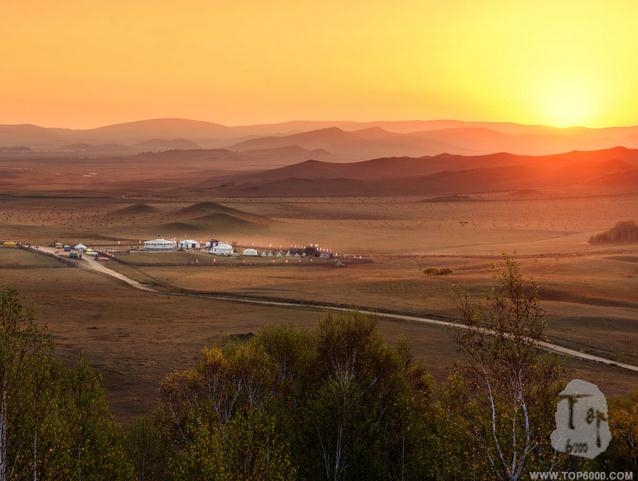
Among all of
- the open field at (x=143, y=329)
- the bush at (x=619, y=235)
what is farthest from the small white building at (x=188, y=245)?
the bush at (x=619, y=235)

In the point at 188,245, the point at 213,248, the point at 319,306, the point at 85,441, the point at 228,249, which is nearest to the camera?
the point at 85,441

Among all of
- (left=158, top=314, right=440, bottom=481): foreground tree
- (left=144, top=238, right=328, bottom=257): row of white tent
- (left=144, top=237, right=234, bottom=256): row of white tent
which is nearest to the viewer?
Result: (left=158, top=314, right=440, bottom=481): foreground tree

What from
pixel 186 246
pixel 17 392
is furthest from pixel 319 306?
pixel 17 392

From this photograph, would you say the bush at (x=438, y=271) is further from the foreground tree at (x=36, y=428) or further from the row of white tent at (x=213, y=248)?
the foreground tree at (x=36, y=428)

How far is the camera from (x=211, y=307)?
6056 centimetres

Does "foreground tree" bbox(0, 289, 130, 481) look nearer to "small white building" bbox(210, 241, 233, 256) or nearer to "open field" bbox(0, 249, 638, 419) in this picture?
"open field" bbox(0, 249, 638, 419)

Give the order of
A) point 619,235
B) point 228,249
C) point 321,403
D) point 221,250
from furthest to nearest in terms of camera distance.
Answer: point 619,235 < point 228,249 < point 221,250 < point 321,403

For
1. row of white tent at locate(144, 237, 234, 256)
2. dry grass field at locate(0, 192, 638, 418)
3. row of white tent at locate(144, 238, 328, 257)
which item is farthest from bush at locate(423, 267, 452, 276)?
row of white tent at locate(144, 237, 234, 256)

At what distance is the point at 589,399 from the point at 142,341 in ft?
106

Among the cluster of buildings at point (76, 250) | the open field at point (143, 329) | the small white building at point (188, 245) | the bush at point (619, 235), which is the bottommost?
the open field at point (143, 329)

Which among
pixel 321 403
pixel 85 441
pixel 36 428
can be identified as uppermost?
pixel 36 428

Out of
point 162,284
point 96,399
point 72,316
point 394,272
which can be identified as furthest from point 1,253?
point 96,399

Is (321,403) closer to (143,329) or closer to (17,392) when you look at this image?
(17,392)

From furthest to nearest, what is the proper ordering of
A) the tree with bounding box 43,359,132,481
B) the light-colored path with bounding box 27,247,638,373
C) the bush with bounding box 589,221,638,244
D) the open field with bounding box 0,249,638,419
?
the bush with bounding box 589,221,638,244 → the light-colored path with bounding box 27,247,638,373 → the open field with bounding box 0,249,638,419 → the tree with bounding box 43,359,132,481
